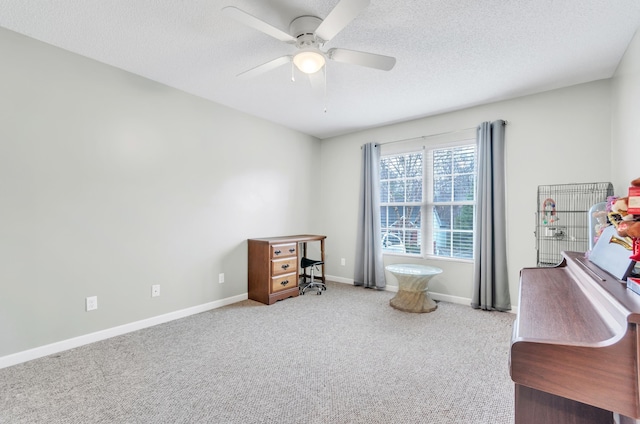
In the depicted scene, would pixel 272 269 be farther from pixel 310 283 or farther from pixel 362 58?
pixel 362 58

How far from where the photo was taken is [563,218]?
3043 mm

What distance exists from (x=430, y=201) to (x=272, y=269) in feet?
7.67

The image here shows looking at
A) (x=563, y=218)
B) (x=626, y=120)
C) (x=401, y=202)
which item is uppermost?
(x=626, y=120)

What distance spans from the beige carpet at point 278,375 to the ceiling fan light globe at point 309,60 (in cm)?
219

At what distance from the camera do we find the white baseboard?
7.13 ft

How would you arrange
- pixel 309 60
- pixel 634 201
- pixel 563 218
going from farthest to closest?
pixel 563 218, pixel 309 60, pixel 634 201

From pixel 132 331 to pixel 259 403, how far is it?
177cm

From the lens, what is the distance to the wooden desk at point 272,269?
3.64 metres

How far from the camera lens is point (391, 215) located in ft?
14.5

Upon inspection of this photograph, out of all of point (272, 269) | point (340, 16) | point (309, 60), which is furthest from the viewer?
point (272, 269)

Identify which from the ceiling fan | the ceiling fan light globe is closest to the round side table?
the ceiling fan

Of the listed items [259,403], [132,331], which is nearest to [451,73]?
[259,403]

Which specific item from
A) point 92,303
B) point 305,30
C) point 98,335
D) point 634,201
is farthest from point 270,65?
point 98,335

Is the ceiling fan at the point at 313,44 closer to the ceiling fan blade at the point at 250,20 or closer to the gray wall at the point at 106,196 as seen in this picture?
the ceiling fan blade at the point at 250,20
